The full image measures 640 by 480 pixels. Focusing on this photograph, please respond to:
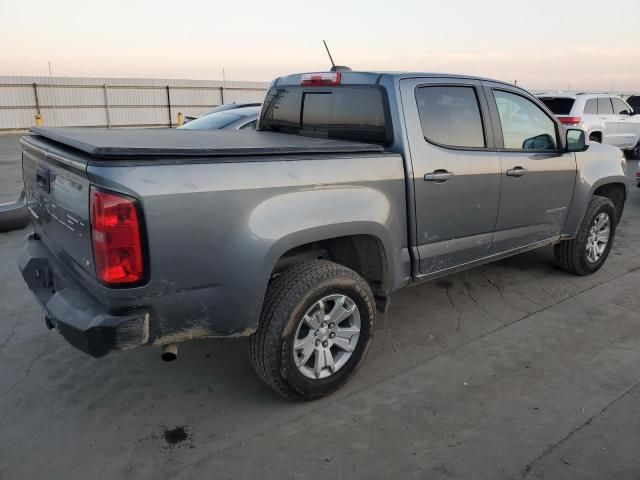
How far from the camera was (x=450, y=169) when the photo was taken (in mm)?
3543

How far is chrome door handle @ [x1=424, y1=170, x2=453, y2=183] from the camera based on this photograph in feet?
11.1

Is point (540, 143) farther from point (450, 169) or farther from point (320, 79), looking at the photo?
point (320, 79)

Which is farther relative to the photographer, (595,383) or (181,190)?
(595,383)

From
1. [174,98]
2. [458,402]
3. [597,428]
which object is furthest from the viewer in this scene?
[174,98]

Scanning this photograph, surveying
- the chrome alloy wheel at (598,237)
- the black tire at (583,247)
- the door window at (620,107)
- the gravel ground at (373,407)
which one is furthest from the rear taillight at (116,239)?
the door window at (620,107)

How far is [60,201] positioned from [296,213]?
1.21m

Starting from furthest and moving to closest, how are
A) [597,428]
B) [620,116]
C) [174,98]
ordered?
[174,98] → [620,116] → [597,428]

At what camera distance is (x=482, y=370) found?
11.2ft

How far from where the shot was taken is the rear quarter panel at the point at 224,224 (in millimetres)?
2346

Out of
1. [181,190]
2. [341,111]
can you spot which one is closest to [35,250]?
[181,190]

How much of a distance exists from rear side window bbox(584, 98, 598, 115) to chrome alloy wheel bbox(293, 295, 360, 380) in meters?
11.0

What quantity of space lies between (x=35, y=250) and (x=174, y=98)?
82.0 ft

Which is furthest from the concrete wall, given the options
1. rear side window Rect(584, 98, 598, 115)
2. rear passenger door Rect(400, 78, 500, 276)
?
rear passenger door Rect(400, 78, 500, 276)

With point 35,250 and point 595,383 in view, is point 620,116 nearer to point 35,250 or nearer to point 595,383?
point 595,383
